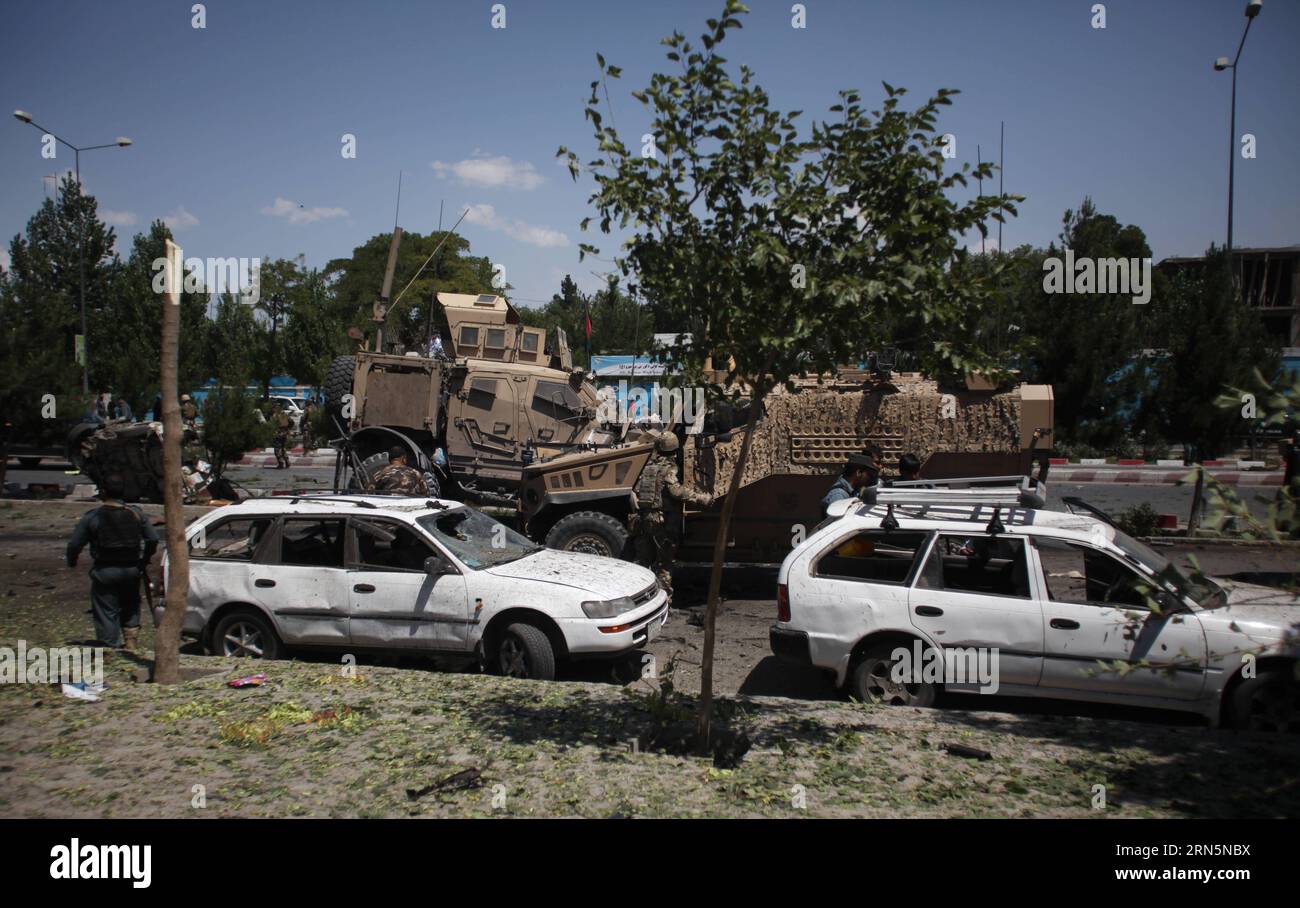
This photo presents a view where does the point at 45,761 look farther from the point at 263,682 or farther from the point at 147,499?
the point at 147,499

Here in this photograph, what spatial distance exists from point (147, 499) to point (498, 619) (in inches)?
482

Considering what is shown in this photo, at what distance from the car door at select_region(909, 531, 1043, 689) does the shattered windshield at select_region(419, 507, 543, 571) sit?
339 cm

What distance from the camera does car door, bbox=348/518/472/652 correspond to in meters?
6.92

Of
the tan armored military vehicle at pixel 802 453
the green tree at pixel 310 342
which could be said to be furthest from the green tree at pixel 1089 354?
the green tree at pixel 310 342

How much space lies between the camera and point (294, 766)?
190 inches

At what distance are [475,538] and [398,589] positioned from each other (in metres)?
0.92

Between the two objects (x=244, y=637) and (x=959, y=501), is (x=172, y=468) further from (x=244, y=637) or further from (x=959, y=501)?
(x=959, y=501)

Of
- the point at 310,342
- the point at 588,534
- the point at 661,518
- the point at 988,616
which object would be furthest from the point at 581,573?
the point at 310,342

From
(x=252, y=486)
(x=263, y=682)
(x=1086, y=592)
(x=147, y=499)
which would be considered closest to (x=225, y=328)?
(x=252, y=486)

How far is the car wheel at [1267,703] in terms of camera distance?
17.5 ft

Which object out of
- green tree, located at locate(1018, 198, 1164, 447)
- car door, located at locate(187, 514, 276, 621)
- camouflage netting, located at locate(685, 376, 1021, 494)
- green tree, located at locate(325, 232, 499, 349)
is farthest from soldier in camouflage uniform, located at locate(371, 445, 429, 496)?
green tree, located at locate(325, 232, 499, 349)

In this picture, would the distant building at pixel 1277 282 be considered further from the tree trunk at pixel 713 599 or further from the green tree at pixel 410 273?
the tree trunk at pixel 713 599

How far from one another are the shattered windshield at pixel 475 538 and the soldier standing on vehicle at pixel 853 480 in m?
2.84

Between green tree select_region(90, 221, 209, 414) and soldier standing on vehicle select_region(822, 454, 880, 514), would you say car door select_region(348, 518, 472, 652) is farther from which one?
green tree select_region(90, 221, 209, 414)
